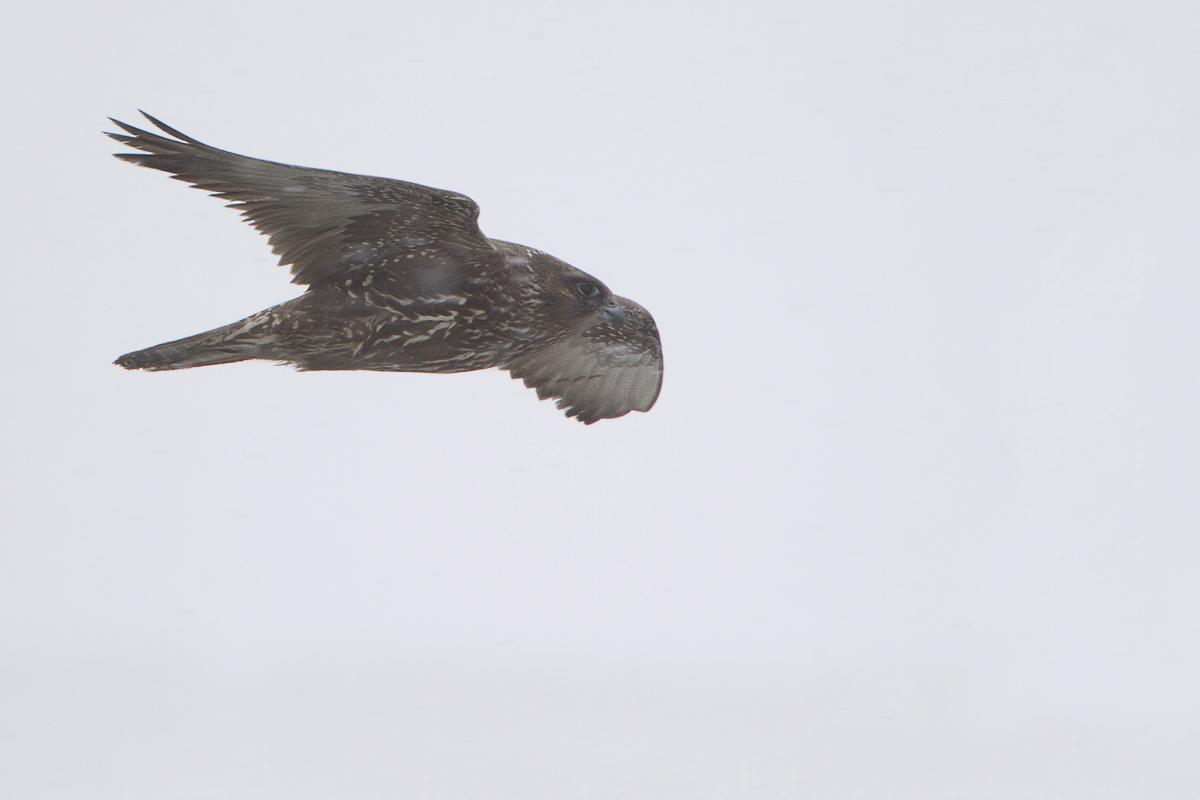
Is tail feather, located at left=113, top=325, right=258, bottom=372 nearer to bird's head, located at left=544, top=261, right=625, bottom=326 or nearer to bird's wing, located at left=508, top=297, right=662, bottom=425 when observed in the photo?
bird's head, located at left=544, top=261, right=625, bottom=326

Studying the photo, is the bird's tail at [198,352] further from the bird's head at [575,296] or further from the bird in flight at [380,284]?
the bird's head at [575,296]

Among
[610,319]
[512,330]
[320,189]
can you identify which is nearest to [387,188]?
[320,189]

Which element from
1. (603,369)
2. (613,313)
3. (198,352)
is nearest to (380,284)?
(198,352)

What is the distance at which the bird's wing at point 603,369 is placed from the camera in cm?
827

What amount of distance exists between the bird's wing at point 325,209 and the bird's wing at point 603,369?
114 centimetres

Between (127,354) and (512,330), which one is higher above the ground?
(512,330)

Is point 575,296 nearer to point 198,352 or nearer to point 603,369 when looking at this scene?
point 603,369

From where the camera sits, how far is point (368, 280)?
285 inches

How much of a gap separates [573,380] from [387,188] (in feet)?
6.25

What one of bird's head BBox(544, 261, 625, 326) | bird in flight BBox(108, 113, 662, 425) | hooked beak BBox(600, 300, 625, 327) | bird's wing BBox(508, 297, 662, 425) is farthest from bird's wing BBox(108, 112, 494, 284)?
bird's wing BBox(508, 297, 662, 425)

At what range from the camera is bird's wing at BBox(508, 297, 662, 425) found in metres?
8.27

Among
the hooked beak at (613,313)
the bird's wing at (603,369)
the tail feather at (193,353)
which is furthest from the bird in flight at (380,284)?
the bird's wing at (603,369)

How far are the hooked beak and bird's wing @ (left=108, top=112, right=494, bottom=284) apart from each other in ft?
2.53

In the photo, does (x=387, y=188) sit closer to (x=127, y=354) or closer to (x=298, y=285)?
(x=298, y=285)
